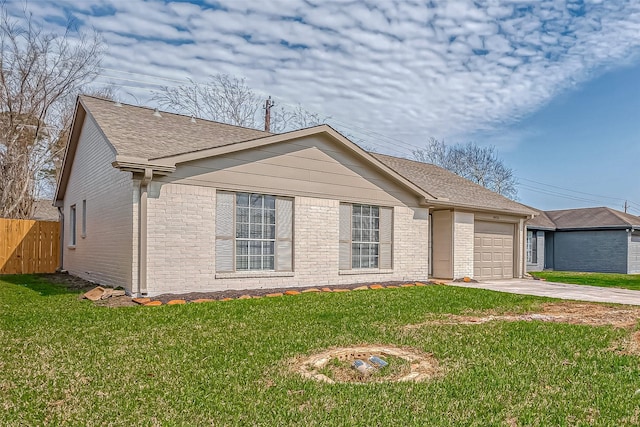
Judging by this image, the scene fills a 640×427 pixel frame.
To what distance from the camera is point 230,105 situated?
1088 inches

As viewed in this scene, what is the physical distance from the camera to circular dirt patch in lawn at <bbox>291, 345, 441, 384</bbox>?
447 centimetres

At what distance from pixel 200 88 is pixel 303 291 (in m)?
19.1

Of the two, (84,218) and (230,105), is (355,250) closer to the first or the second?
(84,218)

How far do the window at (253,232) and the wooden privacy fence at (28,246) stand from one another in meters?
10.8

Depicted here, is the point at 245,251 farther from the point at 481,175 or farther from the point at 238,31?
the point at 481,175

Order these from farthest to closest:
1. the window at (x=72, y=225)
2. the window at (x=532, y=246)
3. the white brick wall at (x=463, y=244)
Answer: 1. the window at (x=532, y=246)
2. the window at (x=72, y=225)
3. the white brick wall at (x=463, y=244)

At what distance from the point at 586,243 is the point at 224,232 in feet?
72.6

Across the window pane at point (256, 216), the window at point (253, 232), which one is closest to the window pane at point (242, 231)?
the window at point (253, 232)

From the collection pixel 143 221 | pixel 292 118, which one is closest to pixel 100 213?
pixel 143 221

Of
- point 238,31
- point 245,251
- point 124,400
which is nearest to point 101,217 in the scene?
point 245,251

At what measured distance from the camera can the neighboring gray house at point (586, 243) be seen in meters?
23.4

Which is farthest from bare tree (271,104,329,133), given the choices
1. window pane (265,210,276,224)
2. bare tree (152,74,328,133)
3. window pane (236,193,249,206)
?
window pane (236,193,249,206)

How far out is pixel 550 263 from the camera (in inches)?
1013

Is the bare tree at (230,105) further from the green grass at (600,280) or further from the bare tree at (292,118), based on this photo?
the green grass at (600,280)
